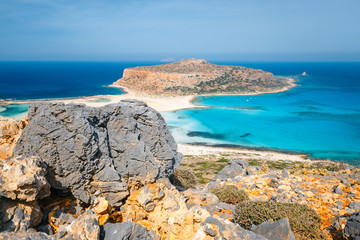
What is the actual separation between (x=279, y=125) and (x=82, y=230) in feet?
191

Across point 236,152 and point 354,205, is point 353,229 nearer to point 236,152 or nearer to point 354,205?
point 354,205

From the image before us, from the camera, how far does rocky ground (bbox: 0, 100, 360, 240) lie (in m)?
5.82

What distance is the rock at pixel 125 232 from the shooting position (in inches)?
238

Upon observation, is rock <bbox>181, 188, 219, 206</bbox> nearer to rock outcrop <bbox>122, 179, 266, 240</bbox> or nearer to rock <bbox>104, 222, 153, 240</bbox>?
rock outcrop <bbox>122, 179, 266, 240</bbox>

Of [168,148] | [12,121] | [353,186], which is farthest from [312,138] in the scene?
[12,121]

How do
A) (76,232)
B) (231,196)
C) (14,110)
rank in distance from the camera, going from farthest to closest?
(14,110), (231,196), (76,232)

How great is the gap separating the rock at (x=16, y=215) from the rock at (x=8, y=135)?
7.04ft

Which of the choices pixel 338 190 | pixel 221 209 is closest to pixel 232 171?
pixel 338 190

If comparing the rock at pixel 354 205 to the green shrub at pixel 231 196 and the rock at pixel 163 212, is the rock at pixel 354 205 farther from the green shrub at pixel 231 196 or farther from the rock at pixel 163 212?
the rock at pixel 163 212

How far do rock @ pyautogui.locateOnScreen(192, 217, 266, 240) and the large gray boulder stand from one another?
2.68 metres

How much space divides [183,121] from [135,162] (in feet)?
164

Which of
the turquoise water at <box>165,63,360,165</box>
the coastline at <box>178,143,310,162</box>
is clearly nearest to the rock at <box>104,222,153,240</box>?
the coastline at <box>178,143,310,162</box>

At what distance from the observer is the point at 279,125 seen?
5716 cm

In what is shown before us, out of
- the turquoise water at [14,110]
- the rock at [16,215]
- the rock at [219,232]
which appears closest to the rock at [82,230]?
the rock at [16,215]
